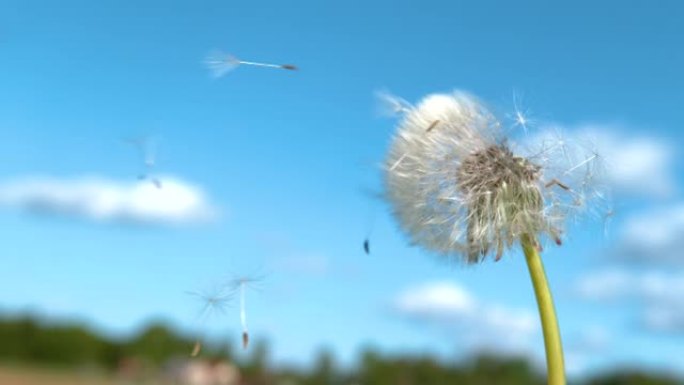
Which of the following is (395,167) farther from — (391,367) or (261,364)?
(391,367)

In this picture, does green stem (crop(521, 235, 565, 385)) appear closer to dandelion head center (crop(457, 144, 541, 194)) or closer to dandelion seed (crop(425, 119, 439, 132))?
dandelion head center (crop(457, 144, 541, 194))

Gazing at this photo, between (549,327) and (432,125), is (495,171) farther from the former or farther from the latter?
(549,327)

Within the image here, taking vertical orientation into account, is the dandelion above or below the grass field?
below

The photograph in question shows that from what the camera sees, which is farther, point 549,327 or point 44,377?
point 44,377

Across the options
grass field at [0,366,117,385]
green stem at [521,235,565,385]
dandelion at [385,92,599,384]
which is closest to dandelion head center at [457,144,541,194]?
dandelion at [385,92,599,384]

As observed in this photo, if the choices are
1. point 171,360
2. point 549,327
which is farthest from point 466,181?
point 171,360

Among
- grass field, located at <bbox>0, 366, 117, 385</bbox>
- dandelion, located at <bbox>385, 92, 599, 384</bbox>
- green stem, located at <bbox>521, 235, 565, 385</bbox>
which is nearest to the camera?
green stem, located at <bbox>521, 235, 565, 385</bbox>
